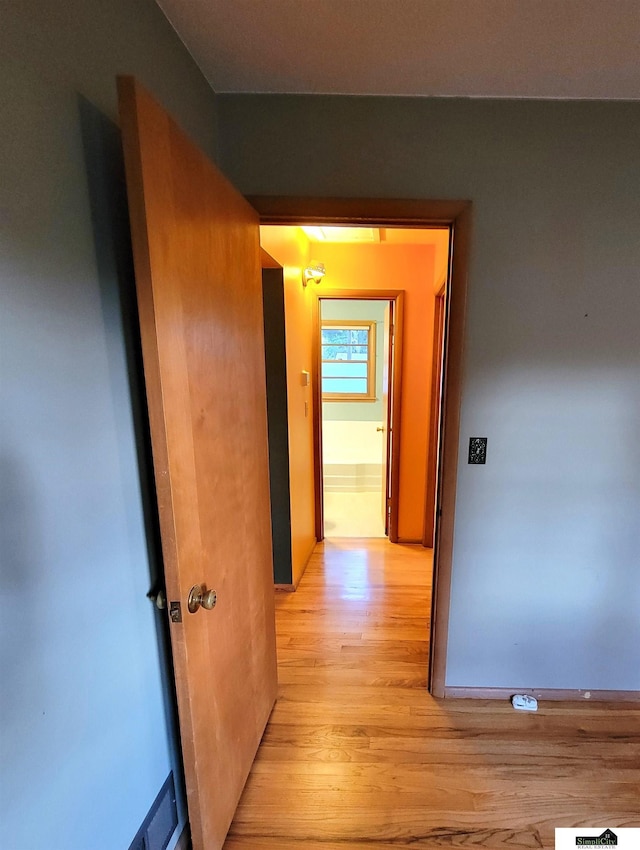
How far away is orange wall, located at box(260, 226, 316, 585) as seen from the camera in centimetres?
227

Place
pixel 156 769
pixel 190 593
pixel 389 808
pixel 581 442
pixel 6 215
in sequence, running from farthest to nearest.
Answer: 1. pixel 581 442
2. pixel 389 808
3. pixel 156 769
4. pixel 190 593
5. pixel 6 215

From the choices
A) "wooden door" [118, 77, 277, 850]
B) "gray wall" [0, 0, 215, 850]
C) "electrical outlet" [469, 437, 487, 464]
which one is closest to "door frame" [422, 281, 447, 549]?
"electrical outlet" [469, 437, 487, 464]

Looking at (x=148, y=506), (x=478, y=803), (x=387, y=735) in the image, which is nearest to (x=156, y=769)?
(x=148, y=506)

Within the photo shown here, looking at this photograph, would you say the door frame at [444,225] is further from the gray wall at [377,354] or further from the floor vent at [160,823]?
the gray wall at [377,354]

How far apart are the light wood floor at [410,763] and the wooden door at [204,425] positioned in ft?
0.58

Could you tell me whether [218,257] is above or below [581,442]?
above

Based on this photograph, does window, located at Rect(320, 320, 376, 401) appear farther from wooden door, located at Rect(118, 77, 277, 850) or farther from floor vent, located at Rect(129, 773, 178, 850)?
floor vent, located at Rect(129, 773, 178, 850)

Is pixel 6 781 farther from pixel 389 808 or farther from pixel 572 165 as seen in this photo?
pixel 572 165

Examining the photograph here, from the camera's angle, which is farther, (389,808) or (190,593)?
(389,808)

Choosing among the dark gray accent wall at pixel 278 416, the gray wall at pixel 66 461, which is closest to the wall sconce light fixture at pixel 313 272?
the dark gray accent wall at pixel 278 416

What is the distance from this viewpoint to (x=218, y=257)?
3.44 feet

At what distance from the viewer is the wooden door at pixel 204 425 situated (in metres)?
0.77

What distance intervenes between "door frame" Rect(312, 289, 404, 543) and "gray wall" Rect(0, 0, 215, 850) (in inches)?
78.5

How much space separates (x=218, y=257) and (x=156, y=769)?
1438 millimetres
